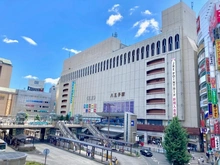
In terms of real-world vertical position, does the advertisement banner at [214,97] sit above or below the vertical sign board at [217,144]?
above

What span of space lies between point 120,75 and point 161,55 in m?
18.1

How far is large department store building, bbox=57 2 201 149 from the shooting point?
47950 millimetres

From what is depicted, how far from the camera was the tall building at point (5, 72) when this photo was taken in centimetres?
11862

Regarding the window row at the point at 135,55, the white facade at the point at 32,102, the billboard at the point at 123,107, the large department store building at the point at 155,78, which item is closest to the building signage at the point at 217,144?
the large department store building at the point at 155,78

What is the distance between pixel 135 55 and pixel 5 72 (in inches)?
3840

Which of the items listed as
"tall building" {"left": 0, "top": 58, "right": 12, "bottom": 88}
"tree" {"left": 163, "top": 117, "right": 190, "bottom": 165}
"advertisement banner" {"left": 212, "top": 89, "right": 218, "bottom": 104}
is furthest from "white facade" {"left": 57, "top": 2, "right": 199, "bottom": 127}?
"tall building" {"left": 0, "top": 58, "right": 12, "bottom": 88}

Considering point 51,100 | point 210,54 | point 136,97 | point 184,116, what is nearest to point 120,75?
point 136,97

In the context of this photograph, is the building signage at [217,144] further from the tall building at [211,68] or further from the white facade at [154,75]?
the white facade at [154,75]

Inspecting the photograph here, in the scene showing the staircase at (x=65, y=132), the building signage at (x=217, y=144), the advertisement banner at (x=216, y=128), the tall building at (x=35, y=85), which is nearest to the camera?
the building signage at (x=217, y=144)

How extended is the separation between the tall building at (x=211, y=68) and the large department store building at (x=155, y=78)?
465 centimetres

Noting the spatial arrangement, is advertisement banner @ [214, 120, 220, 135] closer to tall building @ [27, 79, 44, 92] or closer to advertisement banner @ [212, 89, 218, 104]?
advertisement banner @ [212, 89, 218, 104]

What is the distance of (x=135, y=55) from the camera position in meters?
63.4

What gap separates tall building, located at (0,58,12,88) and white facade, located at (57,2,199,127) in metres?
68.4

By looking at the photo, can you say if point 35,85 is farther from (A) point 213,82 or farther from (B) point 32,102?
(A) point 213,82
